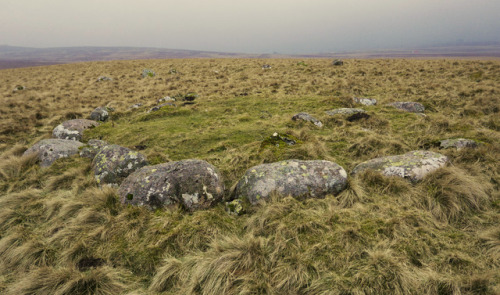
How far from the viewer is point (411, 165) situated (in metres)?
5.48

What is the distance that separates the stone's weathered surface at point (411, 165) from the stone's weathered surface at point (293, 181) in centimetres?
118

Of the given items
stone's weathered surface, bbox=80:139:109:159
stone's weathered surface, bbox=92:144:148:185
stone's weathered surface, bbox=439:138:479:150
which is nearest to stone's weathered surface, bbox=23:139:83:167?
stone's weathered surface, bbox=80:139:109:159

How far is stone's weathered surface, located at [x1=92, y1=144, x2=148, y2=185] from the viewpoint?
243 inches

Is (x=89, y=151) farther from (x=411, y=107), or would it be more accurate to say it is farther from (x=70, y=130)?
(x=411, y=107)

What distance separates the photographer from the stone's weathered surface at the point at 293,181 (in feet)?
16.8

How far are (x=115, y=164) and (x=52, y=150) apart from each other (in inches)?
128

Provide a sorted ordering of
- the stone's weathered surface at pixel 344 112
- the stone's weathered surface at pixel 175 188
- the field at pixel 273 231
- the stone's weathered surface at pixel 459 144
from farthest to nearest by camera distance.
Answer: the stone's weathered surface at pixel 344 112, the stone's weathered surface at pixel 459 144, the stone's weathered surface at pixel 175 188, the field at pixel 273 231

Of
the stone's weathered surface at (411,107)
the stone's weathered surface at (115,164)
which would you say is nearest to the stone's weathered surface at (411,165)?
the stone's weathered surface at (115,164)

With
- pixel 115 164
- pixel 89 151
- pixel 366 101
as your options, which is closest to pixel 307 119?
pixel 366 101

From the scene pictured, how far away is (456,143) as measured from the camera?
675 cm

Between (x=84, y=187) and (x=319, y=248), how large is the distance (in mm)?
6323

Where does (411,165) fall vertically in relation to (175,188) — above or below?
above

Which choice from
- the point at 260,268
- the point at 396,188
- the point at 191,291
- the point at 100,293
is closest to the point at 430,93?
the point at 396,188

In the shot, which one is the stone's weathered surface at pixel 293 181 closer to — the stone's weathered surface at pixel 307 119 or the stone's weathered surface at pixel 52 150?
the stone's weathered surface at pixel 307 119
